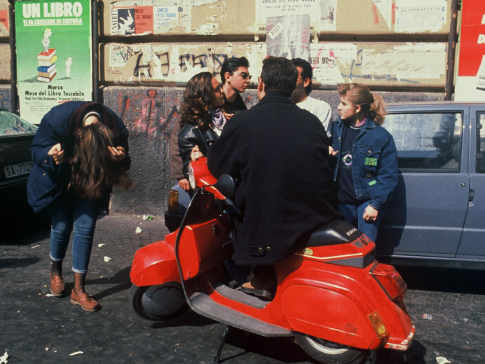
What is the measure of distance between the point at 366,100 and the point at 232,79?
4.14 ft

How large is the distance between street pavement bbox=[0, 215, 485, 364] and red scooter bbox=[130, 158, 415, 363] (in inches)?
10.3

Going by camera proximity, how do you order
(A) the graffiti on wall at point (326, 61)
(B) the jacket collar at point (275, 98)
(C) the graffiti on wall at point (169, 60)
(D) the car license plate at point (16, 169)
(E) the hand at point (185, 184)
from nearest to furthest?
(B) the jacket collar at point (275, 98)
(E) the hand at point (185, 184)
(D) the car license plate at point (16, 169)
(A) the graffiti on wall at point (326, 61)
(C) the graffiti on wall at point (169, 60)

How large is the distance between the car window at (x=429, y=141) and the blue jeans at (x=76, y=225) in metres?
2.58

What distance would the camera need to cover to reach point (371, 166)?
4434 mm

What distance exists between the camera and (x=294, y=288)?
10.8 feet

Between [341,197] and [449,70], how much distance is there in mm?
3429

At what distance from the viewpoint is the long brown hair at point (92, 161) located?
4.12 m

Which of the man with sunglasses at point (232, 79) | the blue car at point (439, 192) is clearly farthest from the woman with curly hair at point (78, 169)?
the blue car at point (439, 192)

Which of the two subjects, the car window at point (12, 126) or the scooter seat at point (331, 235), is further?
the car window at point (12, 126)

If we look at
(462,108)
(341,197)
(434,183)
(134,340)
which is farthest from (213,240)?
(462,108)

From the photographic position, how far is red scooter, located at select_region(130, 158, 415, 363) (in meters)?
3.09

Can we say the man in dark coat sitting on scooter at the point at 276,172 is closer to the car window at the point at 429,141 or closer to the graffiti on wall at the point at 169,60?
the car window at the point at 429,141

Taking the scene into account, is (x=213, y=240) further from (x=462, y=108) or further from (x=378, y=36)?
(x=378, y=36)

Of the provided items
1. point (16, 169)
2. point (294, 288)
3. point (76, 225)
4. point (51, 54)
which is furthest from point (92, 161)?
point (51, 54)
